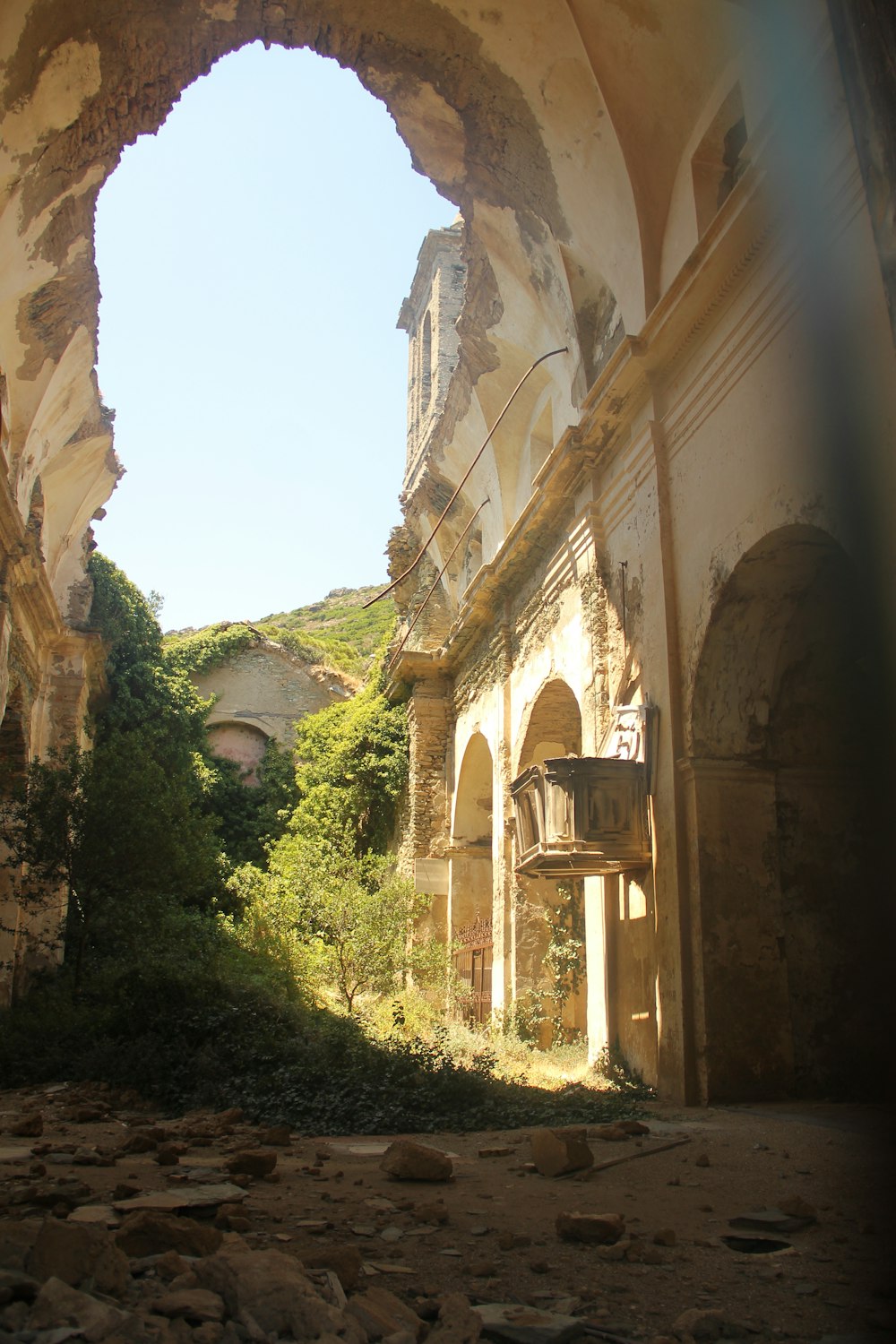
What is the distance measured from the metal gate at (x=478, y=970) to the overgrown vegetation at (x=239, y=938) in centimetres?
53

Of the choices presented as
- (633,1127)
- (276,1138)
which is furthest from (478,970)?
(276,1138)

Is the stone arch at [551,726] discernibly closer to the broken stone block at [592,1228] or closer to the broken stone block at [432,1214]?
the broken stone block at [432,1214]

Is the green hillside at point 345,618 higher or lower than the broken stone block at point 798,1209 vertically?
higher

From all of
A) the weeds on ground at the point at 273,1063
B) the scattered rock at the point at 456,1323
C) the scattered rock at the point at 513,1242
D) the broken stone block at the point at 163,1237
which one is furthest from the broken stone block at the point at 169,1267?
the weeds on ground at the point at 273,1063

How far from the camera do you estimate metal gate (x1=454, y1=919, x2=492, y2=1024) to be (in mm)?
14109

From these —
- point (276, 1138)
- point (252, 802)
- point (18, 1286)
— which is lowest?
point (276, 1138)

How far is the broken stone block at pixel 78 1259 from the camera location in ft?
8.41

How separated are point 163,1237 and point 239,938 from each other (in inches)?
510

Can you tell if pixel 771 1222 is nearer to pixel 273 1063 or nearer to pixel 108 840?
pixel 273 1063

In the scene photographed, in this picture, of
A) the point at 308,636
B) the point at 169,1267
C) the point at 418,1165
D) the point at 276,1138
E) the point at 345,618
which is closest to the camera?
the point at 169,1267

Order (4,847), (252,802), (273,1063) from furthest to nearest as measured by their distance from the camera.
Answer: (252,802)
(4,847)
(273,1063)

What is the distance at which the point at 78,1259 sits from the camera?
2.61 meters

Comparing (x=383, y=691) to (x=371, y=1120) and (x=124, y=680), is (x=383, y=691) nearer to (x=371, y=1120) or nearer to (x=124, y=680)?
(x=124, y=680)

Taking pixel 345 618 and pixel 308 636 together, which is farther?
pixel 345 618
